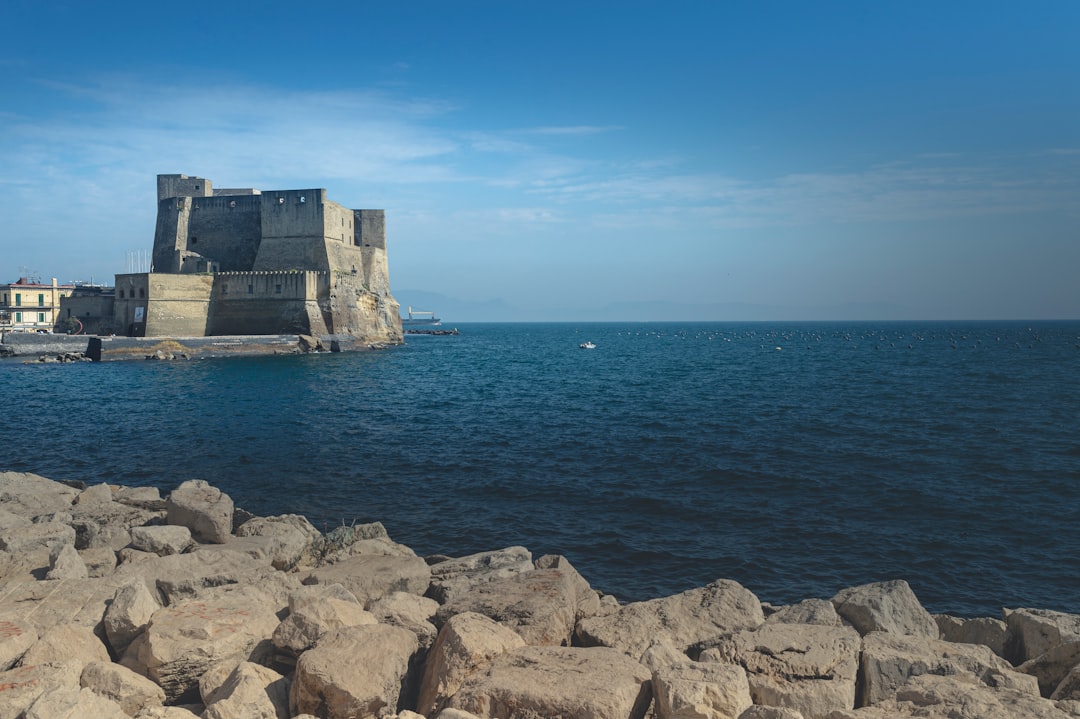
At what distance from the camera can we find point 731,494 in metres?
13.0

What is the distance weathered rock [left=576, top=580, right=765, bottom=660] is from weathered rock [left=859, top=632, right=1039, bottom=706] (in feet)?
3.74

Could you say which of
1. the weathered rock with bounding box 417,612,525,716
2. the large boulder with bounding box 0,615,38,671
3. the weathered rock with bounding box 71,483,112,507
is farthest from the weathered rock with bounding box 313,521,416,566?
the weathered rock with bounding box 71,483,112,507

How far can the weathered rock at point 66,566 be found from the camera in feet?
21.4

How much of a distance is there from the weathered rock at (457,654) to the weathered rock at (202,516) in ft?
15.6

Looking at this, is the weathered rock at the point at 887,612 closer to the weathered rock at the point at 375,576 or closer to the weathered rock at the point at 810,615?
the weathered rock at the point at 810,615

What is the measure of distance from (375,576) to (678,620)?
277cm

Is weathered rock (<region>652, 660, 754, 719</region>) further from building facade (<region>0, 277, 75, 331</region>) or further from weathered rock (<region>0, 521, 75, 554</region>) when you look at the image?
building facade (<region>0, 277, 75, 331</region>)

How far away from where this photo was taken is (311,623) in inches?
193

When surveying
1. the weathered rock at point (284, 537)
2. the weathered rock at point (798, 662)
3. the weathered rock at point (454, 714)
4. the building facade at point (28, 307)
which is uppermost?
the building facade at point (28, 307)

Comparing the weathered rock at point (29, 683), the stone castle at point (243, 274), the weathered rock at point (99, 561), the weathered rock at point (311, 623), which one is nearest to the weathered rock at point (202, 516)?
the weathered rock at point (99, 561)

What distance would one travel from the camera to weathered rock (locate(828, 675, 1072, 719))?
401 centimetres

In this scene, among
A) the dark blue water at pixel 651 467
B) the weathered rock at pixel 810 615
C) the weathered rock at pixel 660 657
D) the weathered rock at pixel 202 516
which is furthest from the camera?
the dark blue water at pixel 651 467

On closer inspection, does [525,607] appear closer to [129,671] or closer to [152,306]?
[129,671]

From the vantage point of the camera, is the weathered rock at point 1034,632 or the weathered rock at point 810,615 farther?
the weathered rock at point 810,615
